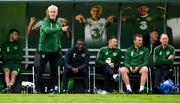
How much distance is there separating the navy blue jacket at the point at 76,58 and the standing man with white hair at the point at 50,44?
2.35 feet

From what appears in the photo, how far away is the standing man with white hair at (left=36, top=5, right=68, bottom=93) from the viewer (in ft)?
50.4

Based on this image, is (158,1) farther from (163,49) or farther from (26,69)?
(26,69)

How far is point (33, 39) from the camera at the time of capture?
1833 centimetres

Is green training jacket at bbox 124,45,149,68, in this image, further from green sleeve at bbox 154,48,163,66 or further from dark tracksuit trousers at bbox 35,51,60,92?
dark tracksuit trousers at bbox 35,51,60,92

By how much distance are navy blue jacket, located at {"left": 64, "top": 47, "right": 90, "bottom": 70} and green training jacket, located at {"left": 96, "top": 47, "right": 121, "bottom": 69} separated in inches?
19.1

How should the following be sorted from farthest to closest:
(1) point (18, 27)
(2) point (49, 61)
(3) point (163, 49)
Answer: (1) point (18, 27) → (3) point (163, 49) → (2) point (49, 61)

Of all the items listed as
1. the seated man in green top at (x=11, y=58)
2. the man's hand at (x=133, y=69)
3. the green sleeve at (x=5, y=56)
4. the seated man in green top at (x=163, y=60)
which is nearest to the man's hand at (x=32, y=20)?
the seated man in green top at (x=11, y=58)

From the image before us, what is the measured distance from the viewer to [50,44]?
51.6 feet

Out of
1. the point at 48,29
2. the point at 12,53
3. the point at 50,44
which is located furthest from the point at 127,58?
the point at 12,53

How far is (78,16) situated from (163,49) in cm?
263

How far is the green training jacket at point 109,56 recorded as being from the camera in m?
17.1

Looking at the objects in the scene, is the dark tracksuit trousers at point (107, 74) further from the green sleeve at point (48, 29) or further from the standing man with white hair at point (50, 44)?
the green sleeve at point (48, 29)

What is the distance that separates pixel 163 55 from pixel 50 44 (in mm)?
3104

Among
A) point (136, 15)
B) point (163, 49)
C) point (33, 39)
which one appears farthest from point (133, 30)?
point (33, 39)
